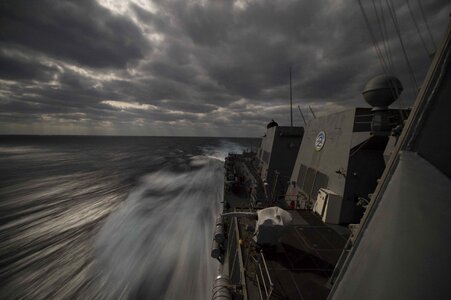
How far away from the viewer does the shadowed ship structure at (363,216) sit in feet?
7.70

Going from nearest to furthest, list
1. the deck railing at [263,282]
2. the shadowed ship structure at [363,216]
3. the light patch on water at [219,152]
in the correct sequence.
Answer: the shadowed ship structure at [363,216] → the deck railing at [263,282] → the light patch on water at [219,152]

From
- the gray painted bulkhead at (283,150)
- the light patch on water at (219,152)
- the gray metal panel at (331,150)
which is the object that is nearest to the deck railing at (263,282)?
the gray metal panel at (331,150)

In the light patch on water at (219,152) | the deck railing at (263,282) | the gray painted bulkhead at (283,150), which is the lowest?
the light patch on water at (219,152)

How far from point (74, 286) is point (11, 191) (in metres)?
36.0

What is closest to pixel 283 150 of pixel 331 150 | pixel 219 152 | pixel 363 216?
pixel 331 150

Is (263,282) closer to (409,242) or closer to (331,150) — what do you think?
(409,242)

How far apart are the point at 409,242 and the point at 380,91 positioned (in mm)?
10462

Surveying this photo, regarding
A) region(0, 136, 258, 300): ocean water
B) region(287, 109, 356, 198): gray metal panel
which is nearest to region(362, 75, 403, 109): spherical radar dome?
region(287, 109, 356, 198): gray metal panel

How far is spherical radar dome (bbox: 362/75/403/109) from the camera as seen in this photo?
9898 mm

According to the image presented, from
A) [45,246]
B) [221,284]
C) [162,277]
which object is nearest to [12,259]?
[45,246]

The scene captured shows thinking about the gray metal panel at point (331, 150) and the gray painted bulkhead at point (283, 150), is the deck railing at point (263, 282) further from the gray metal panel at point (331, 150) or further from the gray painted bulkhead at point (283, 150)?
the gray painted bulkhead at point (283, 150)

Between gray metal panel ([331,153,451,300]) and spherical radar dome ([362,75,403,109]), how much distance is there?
29.8ft

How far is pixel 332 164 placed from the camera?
1333cm

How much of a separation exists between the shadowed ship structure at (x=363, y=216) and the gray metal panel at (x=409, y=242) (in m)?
0.01
